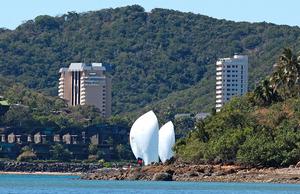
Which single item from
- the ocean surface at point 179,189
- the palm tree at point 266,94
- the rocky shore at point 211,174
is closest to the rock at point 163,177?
the rocky shore at point 211,174

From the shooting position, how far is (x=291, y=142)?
14612 centimetres

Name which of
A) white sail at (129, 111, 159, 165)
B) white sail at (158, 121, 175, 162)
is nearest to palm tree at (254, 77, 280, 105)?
white sail at (129, 111, 159, 165)

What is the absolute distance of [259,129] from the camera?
156500 millimetres

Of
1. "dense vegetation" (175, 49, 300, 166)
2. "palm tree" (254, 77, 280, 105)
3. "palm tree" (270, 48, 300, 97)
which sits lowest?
"dense vegetation" (175, 49, 300, 166)

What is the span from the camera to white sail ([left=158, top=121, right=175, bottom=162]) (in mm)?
192875

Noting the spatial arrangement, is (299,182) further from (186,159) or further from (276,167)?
(186,159)

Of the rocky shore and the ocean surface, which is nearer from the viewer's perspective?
the ocean surface

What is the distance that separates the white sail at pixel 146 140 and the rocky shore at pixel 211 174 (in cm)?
1878

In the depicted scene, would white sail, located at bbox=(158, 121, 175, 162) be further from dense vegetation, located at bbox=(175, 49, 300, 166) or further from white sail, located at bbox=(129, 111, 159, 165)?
dense vegetation, located at bbox=(175, 49, 300, 166)

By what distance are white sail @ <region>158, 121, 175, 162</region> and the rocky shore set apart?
32.4 meters

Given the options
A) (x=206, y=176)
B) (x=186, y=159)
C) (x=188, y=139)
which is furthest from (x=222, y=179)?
(x=188, y=139)

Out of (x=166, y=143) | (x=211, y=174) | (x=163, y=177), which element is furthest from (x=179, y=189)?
(x=166, y=143)

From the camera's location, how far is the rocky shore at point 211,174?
137 meters

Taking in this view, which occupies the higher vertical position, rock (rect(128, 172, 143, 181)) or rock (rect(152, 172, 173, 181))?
rock (rect(152, 172, 173, 181))
